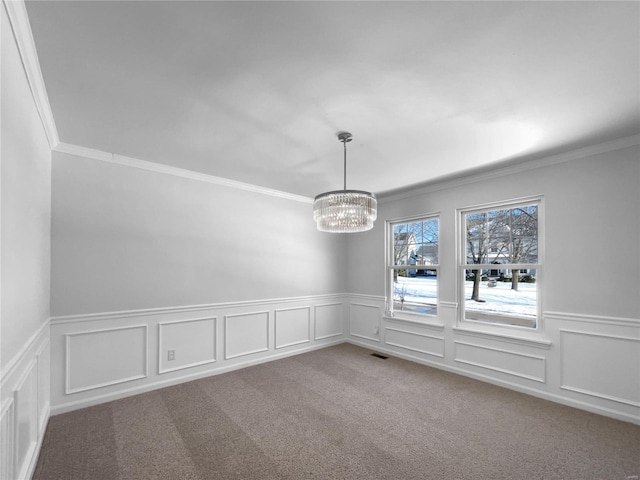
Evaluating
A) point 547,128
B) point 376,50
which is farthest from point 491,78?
point 547,128

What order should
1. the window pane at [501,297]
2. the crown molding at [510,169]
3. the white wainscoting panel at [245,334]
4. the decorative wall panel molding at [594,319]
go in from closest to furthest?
1. the decorative wall panel molding at [594,319]
2. the crown molding at [510,169]
3. the window pane at [501,297]
4. the white wainscoting panel at [245,334]

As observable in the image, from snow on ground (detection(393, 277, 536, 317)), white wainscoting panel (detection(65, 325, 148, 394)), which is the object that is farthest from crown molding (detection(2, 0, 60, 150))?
snow on ground (detection(393, 277, 536, 317))

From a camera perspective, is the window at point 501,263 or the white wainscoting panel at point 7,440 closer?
the white wainscoting panel at point 7,440

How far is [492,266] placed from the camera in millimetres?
3766

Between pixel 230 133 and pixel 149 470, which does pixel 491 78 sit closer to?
pixel 230 133

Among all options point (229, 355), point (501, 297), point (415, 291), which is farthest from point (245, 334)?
point (501, 297)

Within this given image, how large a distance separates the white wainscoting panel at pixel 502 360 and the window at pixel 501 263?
1.09ft

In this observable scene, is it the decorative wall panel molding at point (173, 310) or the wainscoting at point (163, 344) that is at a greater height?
the decorative wall panel molding at point (173, 310)

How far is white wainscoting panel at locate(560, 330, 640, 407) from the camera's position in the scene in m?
2.75

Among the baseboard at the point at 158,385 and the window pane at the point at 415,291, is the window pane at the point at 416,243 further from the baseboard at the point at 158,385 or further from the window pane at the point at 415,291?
the baseboard at the point at 158,385

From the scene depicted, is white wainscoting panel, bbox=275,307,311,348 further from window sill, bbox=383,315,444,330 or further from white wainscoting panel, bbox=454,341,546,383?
white wainscoting panel, bbox=454,341,546,383

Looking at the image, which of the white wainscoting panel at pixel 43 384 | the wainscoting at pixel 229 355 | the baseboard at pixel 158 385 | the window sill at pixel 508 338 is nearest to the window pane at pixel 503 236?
the wainscoting at pixel 229 355

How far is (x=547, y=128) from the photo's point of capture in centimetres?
258

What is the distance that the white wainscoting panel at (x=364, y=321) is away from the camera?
5031mm
